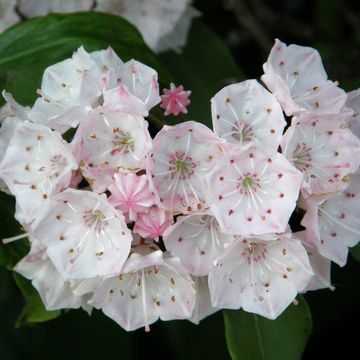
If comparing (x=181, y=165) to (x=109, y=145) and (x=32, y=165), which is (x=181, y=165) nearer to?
(x=109, y=145)

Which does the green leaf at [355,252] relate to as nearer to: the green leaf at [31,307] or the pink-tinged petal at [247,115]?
the pink-tinged petal at [247,115]

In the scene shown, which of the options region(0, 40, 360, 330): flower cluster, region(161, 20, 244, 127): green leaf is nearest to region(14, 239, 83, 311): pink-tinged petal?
region(0, 40, 360, 330): flower cluster

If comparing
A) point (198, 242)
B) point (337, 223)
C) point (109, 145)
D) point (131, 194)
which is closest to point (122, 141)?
point (109, 145)

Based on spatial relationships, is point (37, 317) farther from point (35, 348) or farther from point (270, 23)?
point (270, 23)

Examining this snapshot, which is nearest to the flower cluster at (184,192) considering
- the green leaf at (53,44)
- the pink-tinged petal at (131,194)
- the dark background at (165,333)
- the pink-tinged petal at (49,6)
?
the pink-tinged petal at (131,194)

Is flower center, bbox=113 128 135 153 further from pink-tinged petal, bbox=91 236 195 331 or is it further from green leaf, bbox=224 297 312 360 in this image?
green leaf, bbox=224 297 312 360

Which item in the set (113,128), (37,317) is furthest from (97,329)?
(113,128)
